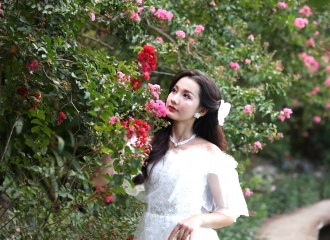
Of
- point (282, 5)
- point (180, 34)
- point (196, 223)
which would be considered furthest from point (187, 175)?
point (282, 5)

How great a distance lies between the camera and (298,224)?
8.68m

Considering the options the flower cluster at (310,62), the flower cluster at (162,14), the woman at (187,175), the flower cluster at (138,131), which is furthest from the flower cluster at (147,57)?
the flower cluster at (310,62)

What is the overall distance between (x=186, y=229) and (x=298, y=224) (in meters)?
5.90

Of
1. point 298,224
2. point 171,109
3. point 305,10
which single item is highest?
point 171,109

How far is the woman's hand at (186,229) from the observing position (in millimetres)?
3025

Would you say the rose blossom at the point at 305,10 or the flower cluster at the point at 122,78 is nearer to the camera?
the flower cluster at the point at 122,78

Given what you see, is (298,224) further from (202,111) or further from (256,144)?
(202,111)

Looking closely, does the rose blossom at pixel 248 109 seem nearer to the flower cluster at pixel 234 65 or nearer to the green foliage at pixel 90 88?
the green foliage at pixel 90 88

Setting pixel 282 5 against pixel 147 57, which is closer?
pixel 147 57

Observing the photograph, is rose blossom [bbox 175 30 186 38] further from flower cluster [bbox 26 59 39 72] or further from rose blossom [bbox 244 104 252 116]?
flower cluster [bbox 26 59 39 72]

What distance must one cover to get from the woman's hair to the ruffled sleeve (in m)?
0.14

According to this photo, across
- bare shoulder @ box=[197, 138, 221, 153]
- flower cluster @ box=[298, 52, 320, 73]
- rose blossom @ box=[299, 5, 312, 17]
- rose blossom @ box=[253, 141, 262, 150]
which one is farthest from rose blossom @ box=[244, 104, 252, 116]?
flower cluster @ box=[298, 52, 320, 73]

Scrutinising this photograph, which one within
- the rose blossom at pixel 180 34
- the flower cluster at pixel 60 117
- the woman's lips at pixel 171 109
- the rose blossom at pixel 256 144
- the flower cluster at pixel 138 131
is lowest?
the rose blossom at pixel 256 144

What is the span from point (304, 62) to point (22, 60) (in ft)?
14.2
